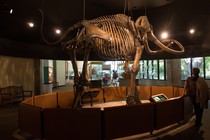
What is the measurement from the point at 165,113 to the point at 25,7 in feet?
18.1

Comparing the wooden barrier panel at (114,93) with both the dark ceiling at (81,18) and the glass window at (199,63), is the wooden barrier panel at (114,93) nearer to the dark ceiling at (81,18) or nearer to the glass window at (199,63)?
the dark ceiling at (81,18)

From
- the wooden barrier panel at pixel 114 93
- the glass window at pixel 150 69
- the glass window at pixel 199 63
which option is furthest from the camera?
the glass window at pixel 150 69

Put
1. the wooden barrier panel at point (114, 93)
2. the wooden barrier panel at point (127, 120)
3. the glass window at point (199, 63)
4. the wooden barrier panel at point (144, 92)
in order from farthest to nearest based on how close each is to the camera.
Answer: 1. the glass window at point (199, 63)
2. the wooden barrier panel at point (144, 92)
3. the wooden barrier panel at point (114, 93)
4. the wooden barrier panel at point (127, 120)

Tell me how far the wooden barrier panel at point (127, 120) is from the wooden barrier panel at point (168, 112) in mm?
244

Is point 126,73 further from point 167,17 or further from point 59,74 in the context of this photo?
point 59,74

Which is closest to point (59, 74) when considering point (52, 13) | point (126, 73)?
point (52, 13)

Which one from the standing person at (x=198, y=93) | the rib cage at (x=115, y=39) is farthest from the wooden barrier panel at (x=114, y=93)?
the standing person at (x=198, y=93)

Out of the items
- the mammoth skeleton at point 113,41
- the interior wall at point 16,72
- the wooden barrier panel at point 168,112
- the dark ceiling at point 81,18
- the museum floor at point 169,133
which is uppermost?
the dark ceiling at point 81,18

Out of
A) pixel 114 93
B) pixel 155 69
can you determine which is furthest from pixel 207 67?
pixel 114 93

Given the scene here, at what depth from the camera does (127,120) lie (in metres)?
3.48

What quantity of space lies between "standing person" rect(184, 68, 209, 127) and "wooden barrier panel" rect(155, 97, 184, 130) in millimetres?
375

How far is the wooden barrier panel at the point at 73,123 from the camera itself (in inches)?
126

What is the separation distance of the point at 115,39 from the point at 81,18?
2.89m

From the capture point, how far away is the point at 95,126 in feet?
10.8
